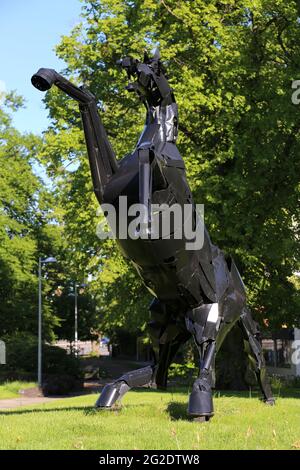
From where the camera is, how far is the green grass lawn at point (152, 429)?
621 cm

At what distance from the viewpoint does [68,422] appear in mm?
7484

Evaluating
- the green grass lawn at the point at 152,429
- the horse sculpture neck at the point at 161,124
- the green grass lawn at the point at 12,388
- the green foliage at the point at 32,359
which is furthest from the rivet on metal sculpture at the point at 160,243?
the green foliage at the point at 32,359

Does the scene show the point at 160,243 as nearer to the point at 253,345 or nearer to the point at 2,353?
the point at 253,345

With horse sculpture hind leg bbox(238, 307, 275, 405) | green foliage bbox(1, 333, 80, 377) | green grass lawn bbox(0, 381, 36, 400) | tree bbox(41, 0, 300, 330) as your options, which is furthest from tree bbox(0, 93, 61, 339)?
horse sculpture hind leg bbox(238, 307, 275, 405)

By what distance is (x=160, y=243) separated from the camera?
23.4ft

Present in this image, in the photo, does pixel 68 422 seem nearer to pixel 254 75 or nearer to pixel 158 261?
pixel 158 261

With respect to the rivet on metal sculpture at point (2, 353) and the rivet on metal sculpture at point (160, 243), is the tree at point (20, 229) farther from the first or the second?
the rivet on metal sculpture at point (160, 243)

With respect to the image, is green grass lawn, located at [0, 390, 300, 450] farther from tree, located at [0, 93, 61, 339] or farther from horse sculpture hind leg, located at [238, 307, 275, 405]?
tree, located at [0, 93, 61, 339]

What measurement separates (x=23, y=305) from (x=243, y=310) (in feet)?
82.5

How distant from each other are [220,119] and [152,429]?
10471 mm

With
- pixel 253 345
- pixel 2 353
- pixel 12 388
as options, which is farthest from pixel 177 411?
pixel 2 353

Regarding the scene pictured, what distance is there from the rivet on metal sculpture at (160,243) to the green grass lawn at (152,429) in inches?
14.1

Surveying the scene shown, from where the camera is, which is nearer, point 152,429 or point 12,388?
point 152,429
